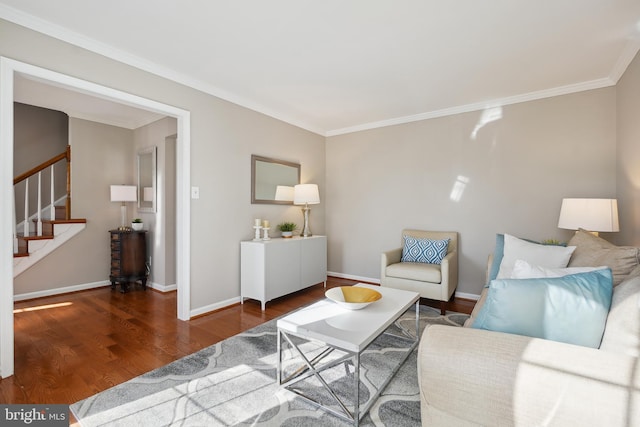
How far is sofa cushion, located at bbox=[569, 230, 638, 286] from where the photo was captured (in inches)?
54.6

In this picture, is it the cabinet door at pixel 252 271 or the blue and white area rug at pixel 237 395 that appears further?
the cabinet door at pixel 252 271

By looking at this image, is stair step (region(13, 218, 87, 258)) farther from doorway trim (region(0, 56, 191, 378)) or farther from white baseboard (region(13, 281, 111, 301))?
doorway trim (region(0, 56, 191, 378))

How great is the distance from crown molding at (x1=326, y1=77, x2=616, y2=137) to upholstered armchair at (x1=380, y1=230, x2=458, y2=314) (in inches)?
60.1

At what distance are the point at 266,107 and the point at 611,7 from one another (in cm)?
314

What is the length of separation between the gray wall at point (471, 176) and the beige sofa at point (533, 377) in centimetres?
250

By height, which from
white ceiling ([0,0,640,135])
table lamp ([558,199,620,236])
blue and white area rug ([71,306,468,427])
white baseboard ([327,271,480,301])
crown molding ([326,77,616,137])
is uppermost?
white ceiling ([0,0,640,135])

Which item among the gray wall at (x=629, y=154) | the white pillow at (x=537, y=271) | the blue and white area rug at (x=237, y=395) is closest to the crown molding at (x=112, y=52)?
the blue and white area rug at (x=237, y=395)

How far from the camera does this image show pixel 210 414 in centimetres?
159

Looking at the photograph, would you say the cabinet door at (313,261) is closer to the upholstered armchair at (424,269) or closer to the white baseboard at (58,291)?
the upholstered armchair at (424,269)

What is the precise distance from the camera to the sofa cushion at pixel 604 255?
4.55 feet

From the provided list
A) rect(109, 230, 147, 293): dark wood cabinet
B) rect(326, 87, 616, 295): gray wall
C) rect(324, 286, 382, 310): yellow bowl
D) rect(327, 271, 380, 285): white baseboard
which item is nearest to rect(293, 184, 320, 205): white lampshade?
rect(326, 87, 616, 295): gray wall

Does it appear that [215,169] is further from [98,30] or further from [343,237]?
[343,237]

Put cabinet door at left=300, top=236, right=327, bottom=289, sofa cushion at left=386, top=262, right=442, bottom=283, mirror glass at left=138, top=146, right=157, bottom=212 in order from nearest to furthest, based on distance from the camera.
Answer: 1. sofa cushion at left=386, top=262, right=442, bottom=283
2. cabinet door at left=300, top=236, right=327, bottom=289
3. mirror glass at left=138, top=146, right=157, bottom=212

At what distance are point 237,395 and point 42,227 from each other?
4.02 m
